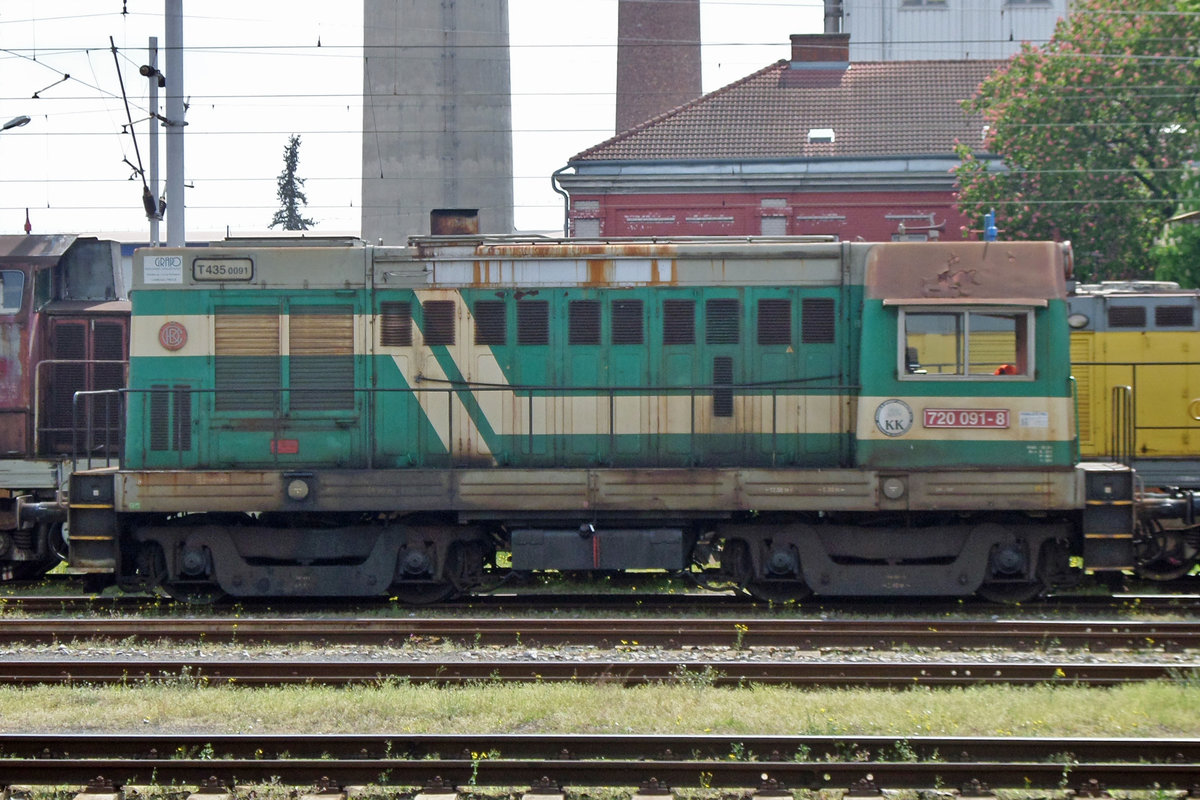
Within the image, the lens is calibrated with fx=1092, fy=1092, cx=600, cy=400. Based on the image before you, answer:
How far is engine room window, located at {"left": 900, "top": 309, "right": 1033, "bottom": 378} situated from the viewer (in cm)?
1005

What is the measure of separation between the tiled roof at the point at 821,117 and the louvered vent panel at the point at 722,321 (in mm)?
19303

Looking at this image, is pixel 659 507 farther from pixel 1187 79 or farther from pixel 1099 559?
pixel 1187 79

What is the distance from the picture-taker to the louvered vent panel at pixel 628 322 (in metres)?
10.8

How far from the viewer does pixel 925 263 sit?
10.1m

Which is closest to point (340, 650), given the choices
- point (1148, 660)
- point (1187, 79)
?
point (1148, 660)

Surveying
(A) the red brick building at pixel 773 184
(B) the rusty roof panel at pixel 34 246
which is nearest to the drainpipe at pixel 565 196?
(A) the red brick building at pixel 773 184

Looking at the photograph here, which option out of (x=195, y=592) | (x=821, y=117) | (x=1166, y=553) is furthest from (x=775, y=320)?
(x=821, y=117)

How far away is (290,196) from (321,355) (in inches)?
1721

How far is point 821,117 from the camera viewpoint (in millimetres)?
31719

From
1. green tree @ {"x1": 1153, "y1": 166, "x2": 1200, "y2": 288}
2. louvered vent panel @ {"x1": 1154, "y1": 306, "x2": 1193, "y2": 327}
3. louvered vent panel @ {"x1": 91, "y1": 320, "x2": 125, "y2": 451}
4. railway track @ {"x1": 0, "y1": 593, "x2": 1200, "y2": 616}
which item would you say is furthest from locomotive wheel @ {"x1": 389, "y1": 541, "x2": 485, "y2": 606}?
green tree @ {"x1": 1153, "y1": 166, "x2": 1200, "y2": 288}

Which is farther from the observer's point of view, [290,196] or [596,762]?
[290,196]

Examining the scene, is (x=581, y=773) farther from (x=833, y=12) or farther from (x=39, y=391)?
(x=833, y=12)

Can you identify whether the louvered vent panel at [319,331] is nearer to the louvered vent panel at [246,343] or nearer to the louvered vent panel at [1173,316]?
the louvered vent panel at [246,343]

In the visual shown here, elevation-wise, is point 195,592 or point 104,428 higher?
point 104,428
